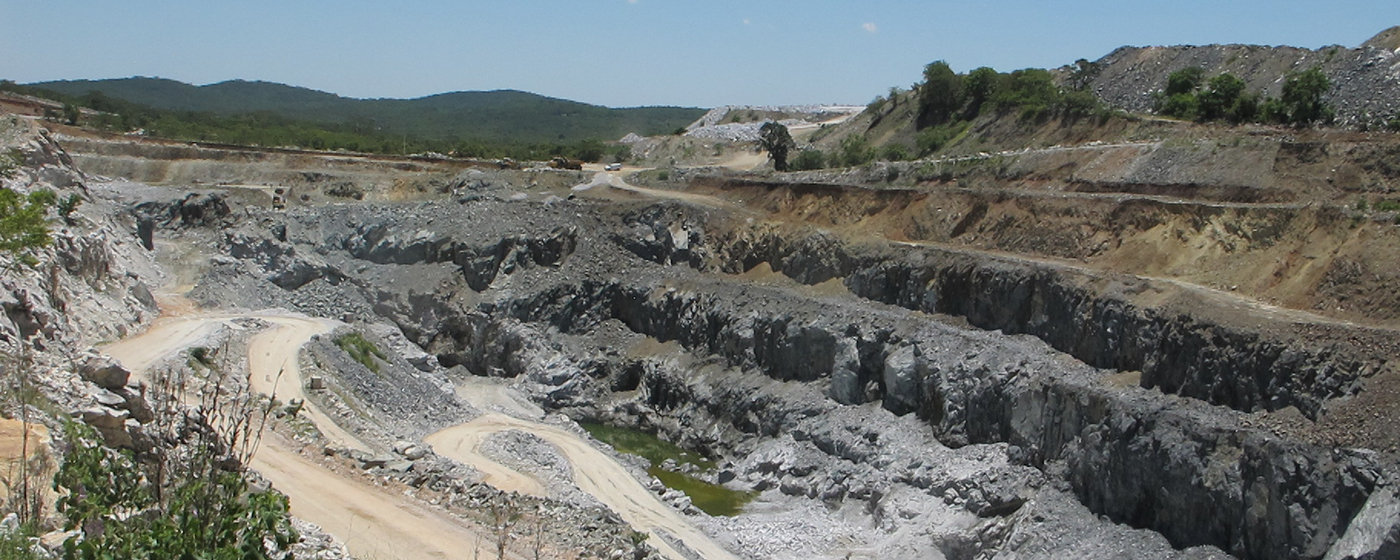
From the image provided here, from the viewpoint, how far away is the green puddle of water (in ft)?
107

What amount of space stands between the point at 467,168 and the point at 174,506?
55.1m

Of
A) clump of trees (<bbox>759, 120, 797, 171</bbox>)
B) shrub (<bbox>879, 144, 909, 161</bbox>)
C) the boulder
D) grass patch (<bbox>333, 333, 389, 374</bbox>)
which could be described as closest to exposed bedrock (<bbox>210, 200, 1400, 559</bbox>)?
grass patch (<bbox>333, 333, 389, 374</bbox>)

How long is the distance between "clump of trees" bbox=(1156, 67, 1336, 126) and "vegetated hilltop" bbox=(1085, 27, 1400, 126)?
3.90 ft

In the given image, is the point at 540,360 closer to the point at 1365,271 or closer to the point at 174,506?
the point at 1365,271

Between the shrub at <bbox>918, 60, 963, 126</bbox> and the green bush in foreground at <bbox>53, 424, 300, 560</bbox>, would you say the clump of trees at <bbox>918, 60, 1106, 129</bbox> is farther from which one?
the green bush in foreground at <bbox>53, 424, 300, 560</bbox>

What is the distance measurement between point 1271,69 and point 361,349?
49608 mm

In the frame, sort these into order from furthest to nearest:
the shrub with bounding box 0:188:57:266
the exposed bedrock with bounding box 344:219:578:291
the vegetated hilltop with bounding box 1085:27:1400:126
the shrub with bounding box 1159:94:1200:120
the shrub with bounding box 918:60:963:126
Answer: the shrub with bounding box 918:60:963:126 → the shrub with bounding box 1159:94:1200:120 → the vegetated hilltop with bounding box 1085:27:1400:126 → the exposed bedrock with bounding box 344:219:578:291 → the shrub with bounding box 0:188:57:266

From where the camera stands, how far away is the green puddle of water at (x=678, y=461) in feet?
107

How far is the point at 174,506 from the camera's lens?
9.56m

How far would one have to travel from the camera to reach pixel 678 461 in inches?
1470

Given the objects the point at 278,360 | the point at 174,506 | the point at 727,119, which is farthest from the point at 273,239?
the point at 727,119

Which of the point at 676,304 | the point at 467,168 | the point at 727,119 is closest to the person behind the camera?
the point at 676,304

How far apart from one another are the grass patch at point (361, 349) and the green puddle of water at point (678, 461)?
8.30 meters

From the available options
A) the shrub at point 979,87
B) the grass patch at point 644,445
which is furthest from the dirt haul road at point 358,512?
the shrub at point 979,87
